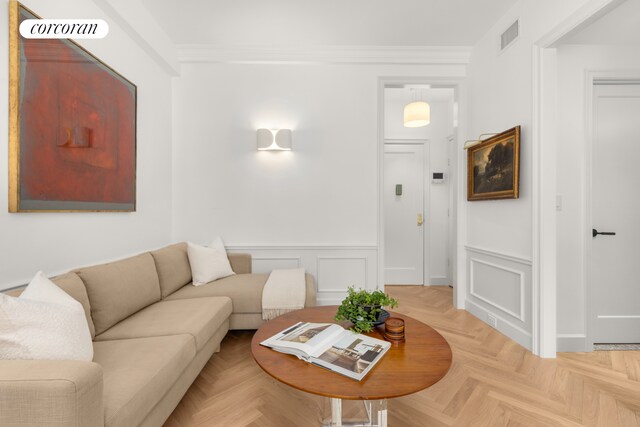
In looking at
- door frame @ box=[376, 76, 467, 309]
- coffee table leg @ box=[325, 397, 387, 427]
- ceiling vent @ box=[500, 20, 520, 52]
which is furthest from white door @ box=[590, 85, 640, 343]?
coffee table leg @ box=[325, 397, 387, 427]

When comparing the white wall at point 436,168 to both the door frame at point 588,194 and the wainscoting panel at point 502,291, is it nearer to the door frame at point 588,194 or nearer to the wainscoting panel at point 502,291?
the wainscoting panel at point 502,291

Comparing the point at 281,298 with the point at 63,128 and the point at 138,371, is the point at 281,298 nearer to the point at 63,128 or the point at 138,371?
the point at 138,371

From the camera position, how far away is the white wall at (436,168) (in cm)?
452

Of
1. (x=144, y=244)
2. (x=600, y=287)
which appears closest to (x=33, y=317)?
(x=144, y=244)

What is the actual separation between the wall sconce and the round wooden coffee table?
211 cm

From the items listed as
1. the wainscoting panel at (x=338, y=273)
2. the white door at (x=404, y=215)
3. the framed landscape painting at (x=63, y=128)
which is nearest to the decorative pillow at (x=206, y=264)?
the framed landscape painting at (x=63, y=128)

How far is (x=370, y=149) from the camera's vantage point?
3.41 meters

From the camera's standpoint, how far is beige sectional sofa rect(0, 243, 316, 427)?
91 cm

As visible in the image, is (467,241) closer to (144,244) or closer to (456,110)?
(456,110)

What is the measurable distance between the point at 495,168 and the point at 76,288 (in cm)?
333

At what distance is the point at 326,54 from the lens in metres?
3.34

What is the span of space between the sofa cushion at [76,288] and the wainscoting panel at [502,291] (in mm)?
3135

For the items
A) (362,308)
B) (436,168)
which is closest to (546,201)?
(362,308)

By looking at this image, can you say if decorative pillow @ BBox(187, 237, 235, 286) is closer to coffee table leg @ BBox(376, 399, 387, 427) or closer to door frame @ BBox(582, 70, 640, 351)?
coffee table leg @ BBox(376, 399, 387, 427)
